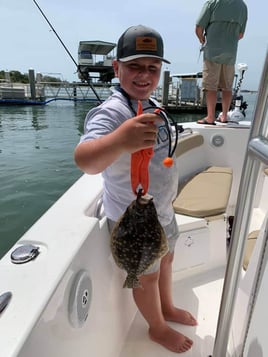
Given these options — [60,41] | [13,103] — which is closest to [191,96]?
[13,103]

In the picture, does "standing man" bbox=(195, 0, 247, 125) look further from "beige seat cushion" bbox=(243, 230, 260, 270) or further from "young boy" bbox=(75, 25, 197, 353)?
"young boy" bbox=(75, 25, 197, 353)

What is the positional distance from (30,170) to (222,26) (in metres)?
5.59

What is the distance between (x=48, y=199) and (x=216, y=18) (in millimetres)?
4006

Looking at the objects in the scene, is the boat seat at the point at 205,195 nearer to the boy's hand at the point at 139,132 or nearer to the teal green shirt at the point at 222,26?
the boy's hand at the point at 139,132

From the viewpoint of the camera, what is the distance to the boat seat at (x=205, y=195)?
7.10 feet

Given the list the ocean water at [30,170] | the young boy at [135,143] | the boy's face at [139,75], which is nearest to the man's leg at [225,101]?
the ocean water at [30,170]

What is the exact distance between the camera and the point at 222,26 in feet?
11.7

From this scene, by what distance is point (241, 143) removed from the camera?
3.38 metres

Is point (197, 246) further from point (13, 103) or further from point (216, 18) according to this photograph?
point (13, 103)

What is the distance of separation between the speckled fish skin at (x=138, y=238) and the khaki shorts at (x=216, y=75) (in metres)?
3.02

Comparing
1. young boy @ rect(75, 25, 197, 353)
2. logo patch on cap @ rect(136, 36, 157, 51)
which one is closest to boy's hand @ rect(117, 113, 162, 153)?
young boy @ rect(75, 25, 197, 353)

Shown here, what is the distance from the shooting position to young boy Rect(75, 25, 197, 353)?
1025 mm

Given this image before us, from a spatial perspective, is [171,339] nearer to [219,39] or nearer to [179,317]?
[179,317]

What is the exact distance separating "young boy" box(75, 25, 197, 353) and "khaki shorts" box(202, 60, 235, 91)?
2511 millimetres
